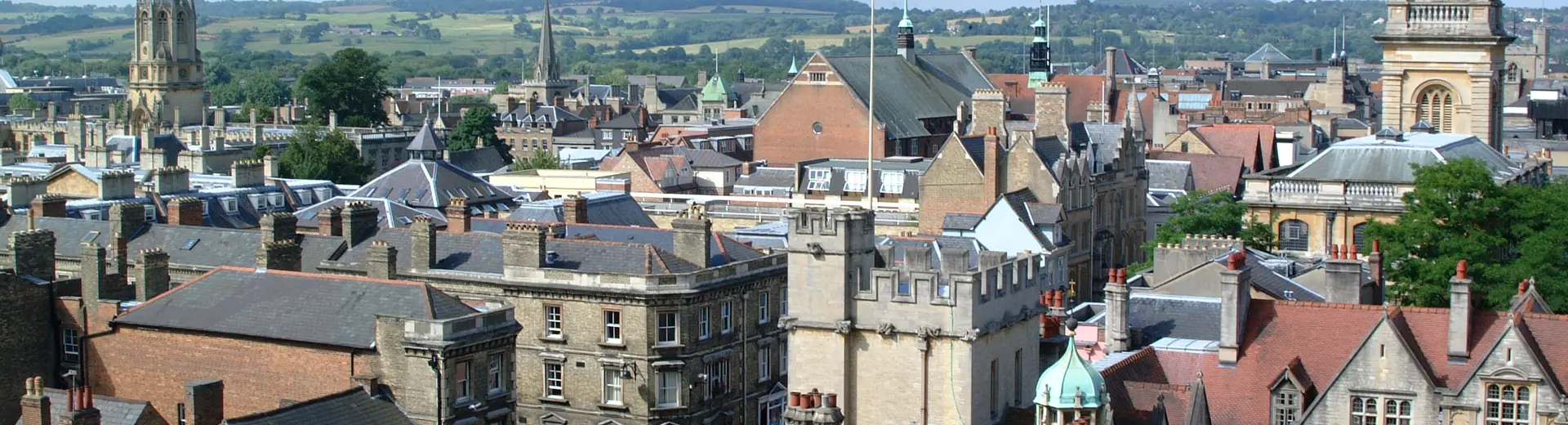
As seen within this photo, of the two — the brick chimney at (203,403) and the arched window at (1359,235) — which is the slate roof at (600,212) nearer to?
the arched window at (1359,235)

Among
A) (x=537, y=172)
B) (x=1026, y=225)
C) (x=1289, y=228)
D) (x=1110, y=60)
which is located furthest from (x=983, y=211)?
(x=1110, y=60)

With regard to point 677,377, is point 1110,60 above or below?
above

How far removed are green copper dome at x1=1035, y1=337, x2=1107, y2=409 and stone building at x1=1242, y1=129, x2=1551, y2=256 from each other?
38261 millimetres

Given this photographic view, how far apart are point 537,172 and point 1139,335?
6409 centimetres

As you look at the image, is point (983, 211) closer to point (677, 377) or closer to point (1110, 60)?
point (677, 377)

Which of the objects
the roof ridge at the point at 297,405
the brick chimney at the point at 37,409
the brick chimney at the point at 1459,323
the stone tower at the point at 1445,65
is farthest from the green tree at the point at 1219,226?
the brick chimney at the point at 37,409

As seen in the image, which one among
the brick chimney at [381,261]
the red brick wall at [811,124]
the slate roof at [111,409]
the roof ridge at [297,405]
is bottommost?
the slate roof at [111,409]

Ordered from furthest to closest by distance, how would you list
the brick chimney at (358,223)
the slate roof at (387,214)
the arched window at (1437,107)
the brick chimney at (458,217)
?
the arched window at (1437,107)
the slate roof at (387,214)
the brick chimney at (458,217)
the brick chimney at (358,223)

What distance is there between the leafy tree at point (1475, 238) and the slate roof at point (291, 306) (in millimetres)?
26373

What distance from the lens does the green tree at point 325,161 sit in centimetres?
12369

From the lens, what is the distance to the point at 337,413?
139 feet

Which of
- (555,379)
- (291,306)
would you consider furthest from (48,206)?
(291,306)

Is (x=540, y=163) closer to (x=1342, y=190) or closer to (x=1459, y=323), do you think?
(x=1342, y=190)

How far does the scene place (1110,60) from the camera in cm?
15750
